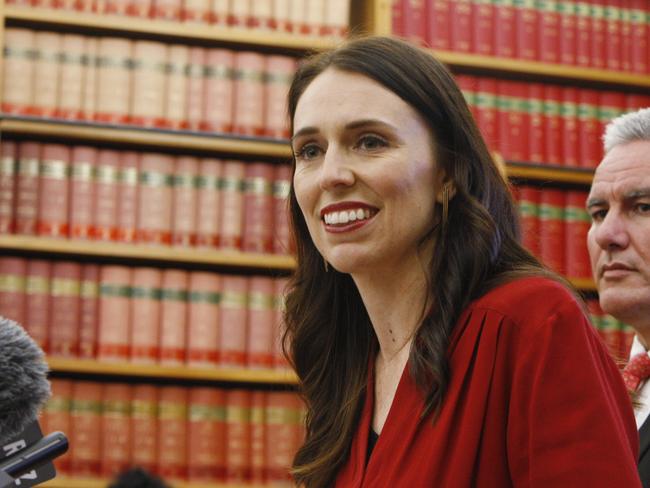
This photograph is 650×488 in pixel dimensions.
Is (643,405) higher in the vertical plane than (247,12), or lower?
lower

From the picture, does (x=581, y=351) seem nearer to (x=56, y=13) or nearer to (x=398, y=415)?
(x=398, y=415)

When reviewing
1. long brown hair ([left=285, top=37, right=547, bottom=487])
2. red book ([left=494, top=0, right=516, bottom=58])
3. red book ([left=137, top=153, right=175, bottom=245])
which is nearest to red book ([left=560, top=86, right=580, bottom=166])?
red book ([left=494, top=0, right=516, bottom=58])

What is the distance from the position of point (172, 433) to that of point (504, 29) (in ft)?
5.11

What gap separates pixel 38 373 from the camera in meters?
1.30

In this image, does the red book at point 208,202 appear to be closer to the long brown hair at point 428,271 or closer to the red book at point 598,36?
the red book at point 598,36

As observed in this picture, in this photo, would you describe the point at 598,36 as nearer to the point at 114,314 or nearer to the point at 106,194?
the point at 106,194

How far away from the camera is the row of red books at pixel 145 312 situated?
3.30 m

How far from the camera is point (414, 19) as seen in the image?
143 inches

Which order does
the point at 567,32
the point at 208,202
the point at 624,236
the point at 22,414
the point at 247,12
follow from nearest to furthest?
the point at 22,414 < the point at 624,236 < the point at 208,202 < the point at 247,12 < the point at 567,32

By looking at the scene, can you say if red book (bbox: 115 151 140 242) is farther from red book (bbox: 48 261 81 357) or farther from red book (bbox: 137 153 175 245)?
red book (bbox: 48 261 81 357)

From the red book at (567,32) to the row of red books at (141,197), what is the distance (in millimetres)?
973

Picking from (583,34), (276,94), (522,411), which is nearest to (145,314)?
(276,94)

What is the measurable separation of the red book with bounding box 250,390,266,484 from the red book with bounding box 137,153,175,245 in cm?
51

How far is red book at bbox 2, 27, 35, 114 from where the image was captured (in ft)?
11.0
